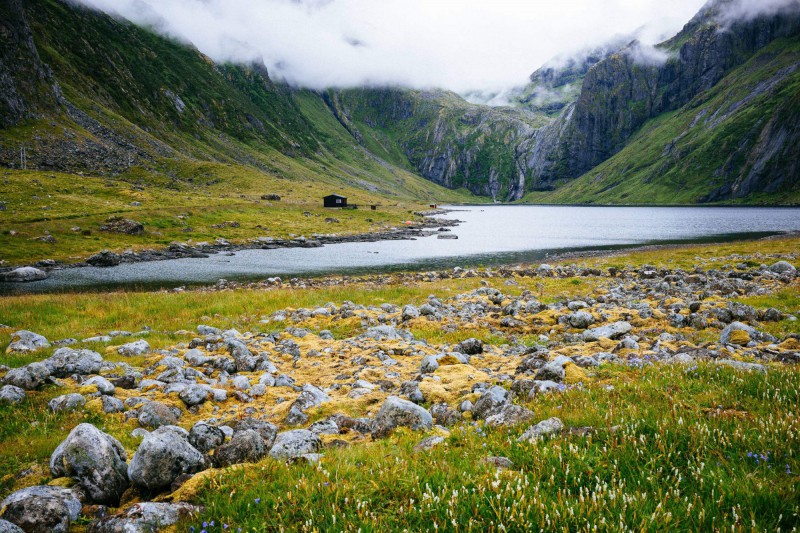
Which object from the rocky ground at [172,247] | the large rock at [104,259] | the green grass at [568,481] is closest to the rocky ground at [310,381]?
the green grass at [568,481]

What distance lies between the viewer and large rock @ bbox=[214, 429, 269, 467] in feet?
20.3

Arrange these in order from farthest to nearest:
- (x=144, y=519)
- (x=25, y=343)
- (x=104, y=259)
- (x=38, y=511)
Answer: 1. (x=104, y=259)
2. (x=25, y=343)
3. (x=38, y=511)
4. (x=144, y=519)

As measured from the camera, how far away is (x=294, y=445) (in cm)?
634

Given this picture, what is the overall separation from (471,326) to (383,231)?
94438 millimetres

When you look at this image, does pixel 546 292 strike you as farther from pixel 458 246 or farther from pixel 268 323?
pixel 458 246

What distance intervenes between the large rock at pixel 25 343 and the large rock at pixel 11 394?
15.6 ft

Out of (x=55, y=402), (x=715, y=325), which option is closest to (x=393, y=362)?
(x=55, y=402)

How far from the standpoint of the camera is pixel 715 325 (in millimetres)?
15414

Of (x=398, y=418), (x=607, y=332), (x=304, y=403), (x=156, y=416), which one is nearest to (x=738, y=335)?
(x=607, y=332)

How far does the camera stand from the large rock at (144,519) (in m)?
4.32

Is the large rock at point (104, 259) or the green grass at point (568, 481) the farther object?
the large rock at point (104, 259)

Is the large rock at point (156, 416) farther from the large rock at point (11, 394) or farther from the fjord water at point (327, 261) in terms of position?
the fjord water at point (327, 261)

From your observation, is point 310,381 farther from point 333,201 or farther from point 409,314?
point 333,201

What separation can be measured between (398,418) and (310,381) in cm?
523
